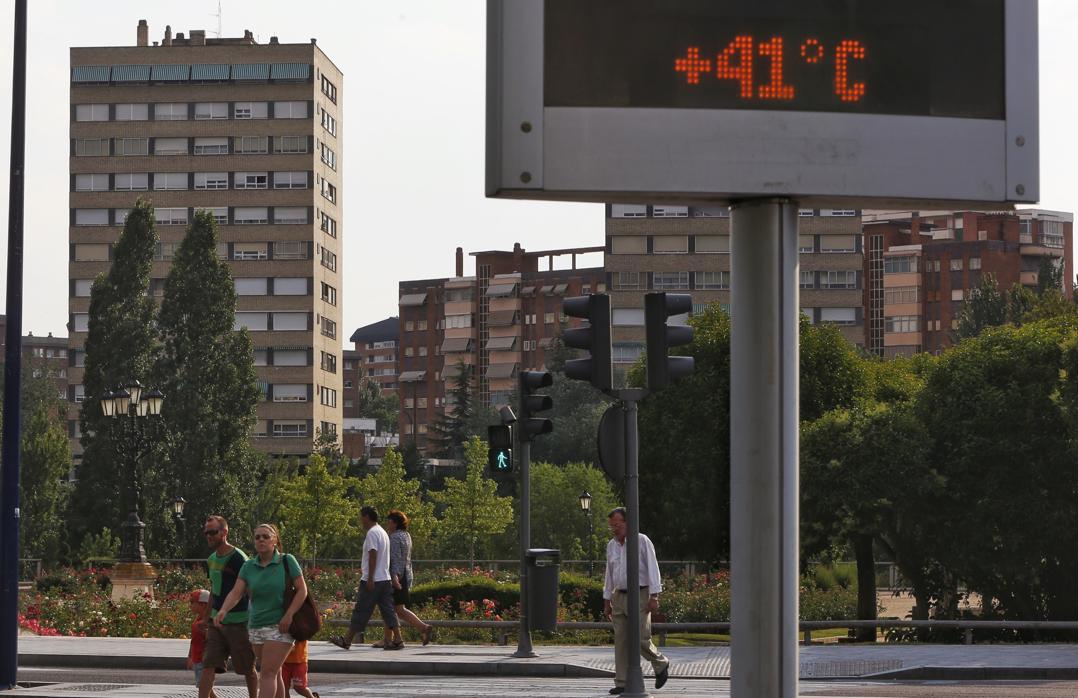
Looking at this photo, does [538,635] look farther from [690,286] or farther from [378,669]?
[690,286]

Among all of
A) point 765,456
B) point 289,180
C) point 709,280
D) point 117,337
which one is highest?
point 289,180

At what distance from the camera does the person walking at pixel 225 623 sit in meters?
13.0

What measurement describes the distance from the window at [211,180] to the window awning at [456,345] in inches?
2742

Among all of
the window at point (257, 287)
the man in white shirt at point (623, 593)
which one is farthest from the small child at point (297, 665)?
the window at point (257, 287)

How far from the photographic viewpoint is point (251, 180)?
112m

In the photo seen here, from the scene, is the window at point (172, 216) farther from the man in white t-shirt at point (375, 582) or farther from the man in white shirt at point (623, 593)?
the man in white shirt at point (623, 593)

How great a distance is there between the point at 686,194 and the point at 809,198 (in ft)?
0.93

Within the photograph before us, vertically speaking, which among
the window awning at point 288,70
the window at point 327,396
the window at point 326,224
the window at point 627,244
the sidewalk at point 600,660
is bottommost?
the sidewalk at point 600,660

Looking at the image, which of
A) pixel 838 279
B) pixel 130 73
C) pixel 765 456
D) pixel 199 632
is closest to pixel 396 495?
pixel 838 279

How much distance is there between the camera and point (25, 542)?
66.9m

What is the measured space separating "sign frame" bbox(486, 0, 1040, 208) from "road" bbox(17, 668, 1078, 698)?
12306 millimetres

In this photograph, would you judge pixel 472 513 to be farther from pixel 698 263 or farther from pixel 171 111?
pixel 171 111

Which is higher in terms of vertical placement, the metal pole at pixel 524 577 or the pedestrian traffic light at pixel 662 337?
A: the pedestrian traffic light at pixel 662 337

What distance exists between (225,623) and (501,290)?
15908 centimetres
